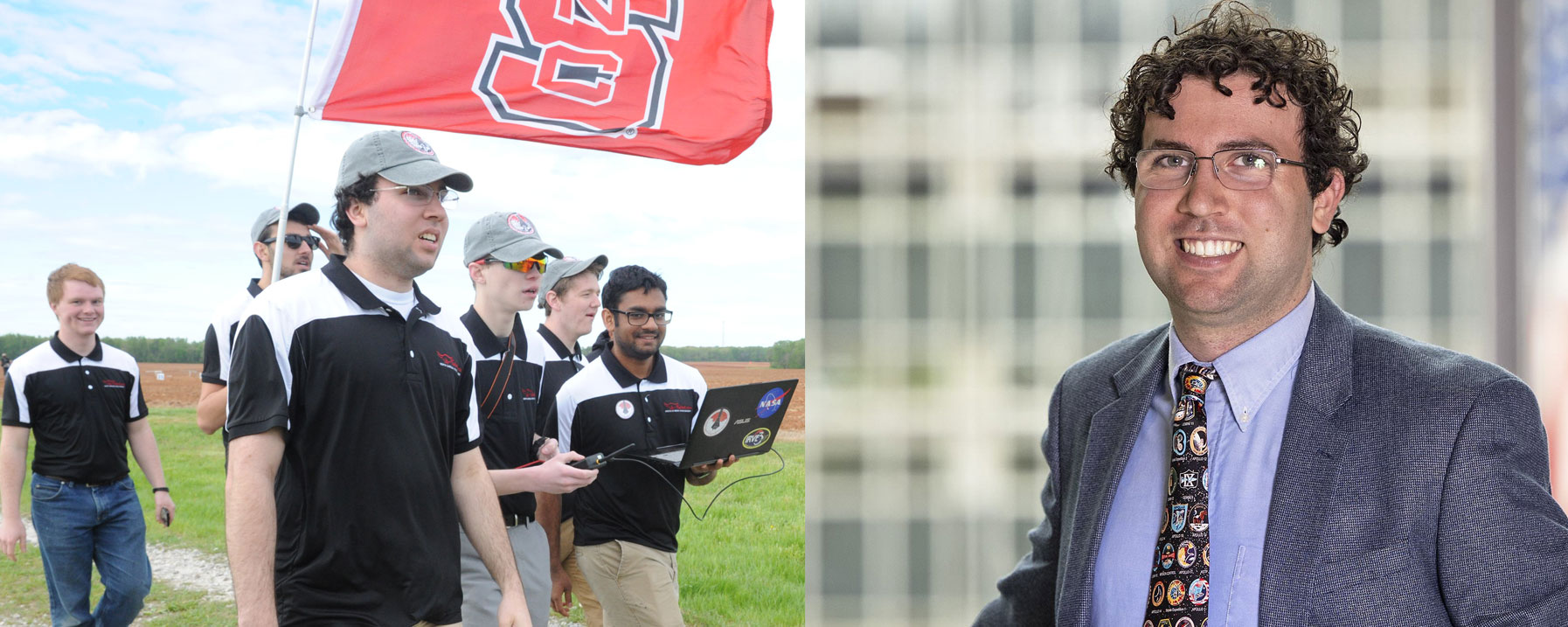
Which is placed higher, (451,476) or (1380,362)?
(1380,362)

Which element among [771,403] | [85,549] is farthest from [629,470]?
[85,549]

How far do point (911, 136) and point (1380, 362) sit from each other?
1257 inches

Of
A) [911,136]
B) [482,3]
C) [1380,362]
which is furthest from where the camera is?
[911,136]

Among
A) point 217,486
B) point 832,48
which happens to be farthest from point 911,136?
point 217,486

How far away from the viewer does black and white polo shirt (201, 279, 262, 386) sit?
3.83 meters

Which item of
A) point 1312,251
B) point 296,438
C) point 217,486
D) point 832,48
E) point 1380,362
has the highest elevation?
point 832,48

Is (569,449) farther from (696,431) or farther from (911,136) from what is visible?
(911,136)

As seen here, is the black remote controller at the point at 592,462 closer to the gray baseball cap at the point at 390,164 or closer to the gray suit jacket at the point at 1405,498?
the gray baseball cap at the point at 390,164

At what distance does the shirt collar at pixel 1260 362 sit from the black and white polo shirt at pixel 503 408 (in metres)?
3.13

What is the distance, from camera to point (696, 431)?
14.4 feet

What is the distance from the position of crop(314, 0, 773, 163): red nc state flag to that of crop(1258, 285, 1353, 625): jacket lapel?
3.72 metres

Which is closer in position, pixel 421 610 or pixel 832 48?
pixel 421 610

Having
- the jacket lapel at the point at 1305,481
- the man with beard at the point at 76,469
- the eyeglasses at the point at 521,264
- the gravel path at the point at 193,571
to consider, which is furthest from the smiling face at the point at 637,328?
the gravel path at the point at 193,571

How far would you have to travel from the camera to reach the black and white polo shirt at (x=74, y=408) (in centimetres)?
538
